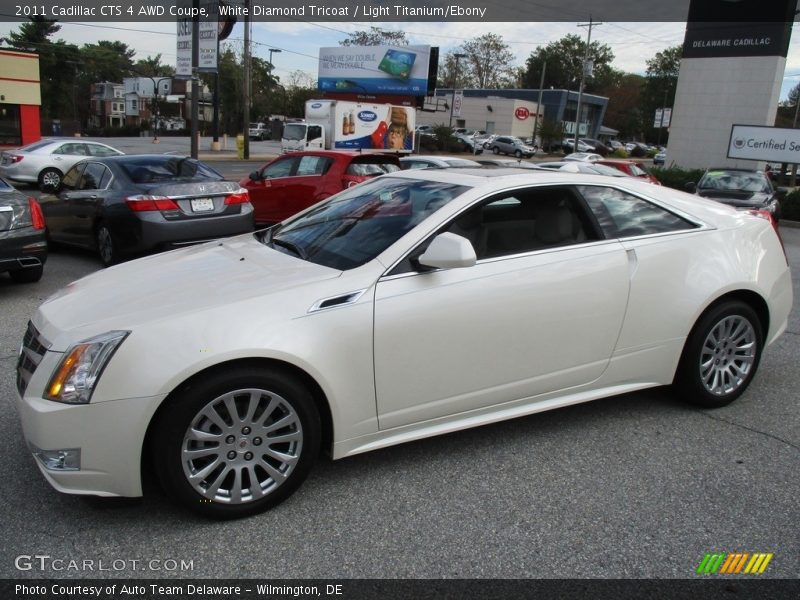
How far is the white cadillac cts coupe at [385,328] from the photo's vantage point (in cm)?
277

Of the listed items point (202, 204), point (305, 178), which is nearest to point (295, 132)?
point (305, 178)

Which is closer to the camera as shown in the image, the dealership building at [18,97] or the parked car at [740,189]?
the parked car at [740,189]

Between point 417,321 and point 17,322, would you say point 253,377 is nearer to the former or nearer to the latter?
point 417,321

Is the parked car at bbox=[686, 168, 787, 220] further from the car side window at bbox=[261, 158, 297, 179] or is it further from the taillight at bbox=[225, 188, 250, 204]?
the taillight at bbox=[225, 188, 250, 204]

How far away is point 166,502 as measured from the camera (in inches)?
122

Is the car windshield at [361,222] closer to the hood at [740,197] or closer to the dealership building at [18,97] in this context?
the hood at [740,197]

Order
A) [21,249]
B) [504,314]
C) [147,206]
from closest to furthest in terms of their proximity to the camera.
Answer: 1. [504,314]
2. [21,249]
3. [147,206]

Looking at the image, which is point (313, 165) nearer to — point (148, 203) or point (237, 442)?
point (148, 203)

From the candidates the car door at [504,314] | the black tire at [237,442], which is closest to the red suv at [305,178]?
the car door at [504,314]

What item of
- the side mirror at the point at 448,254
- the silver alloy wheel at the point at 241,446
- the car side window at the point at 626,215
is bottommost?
the silver alloy wheel at the point at 241,446

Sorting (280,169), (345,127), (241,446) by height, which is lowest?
(241,446)

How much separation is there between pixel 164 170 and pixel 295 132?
26.9 meters

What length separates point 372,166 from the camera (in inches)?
428

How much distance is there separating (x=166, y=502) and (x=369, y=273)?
4.72ft
